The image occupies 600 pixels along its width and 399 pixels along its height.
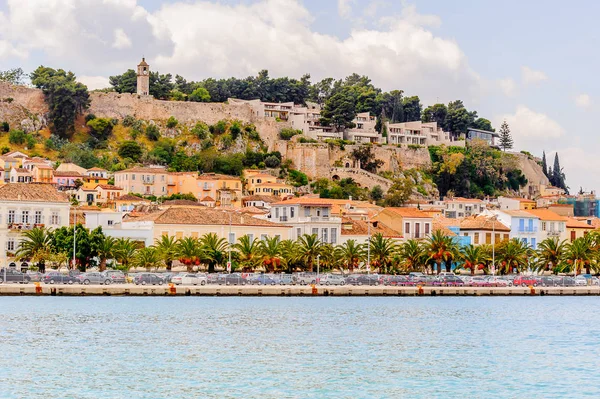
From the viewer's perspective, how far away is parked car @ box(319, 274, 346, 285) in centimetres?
7381

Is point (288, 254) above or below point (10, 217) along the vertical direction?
below

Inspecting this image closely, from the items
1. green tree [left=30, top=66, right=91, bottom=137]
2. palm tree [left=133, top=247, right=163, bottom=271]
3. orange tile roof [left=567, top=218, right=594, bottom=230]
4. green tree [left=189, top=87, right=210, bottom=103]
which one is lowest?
palm tree [left=133, top=247, right=163, bottom=271]

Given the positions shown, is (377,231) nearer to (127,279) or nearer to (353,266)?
(353,266)

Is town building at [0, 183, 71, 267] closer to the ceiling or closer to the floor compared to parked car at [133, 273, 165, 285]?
closer to the ceiling

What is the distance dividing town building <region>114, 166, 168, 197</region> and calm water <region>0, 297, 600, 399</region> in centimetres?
6093

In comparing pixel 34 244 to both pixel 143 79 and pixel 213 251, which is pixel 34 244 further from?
pixel 143 79

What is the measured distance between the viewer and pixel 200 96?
159750 millimetres

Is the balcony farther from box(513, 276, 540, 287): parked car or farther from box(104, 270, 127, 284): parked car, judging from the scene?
box(104, 270, 127, 284): parked car

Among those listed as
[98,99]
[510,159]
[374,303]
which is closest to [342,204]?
[374,303]

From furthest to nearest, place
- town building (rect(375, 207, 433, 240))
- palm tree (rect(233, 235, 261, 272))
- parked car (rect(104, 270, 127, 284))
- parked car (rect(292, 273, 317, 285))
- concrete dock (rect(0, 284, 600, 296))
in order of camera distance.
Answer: town building (rect(375, 207, 433, 240)), palm tree (rect(233, 235, 261, 272)), parked car (rect(292, 273, 317, 285)), parked car (rect(104, 270, 127, 284)), concrete dock (rect(0, 284, 600, 296))

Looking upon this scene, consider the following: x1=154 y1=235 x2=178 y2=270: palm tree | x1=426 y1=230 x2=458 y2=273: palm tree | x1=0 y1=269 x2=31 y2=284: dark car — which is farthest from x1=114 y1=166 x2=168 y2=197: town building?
x1=0 y1=269 x2=31 y2=284: dark car

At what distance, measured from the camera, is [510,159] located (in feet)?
540

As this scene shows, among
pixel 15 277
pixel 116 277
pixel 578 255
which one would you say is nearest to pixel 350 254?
pixel 116 277

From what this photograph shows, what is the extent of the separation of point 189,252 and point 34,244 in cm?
1046
